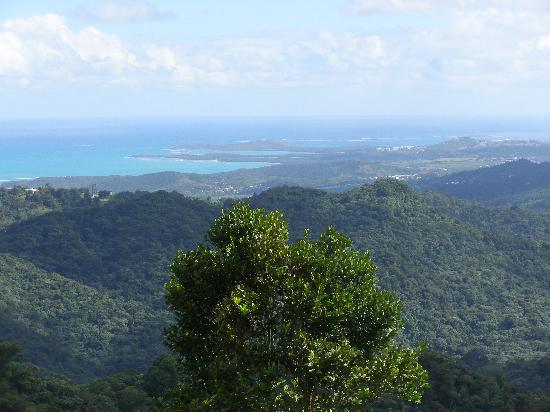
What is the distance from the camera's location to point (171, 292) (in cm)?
1611

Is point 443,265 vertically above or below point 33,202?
below

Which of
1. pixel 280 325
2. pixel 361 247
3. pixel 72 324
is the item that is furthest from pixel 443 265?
pixel 280 325

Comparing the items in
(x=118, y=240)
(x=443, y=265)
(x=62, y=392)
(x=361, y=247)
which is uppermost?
(x=118, y=240)

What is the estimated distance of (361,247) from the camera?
89.1m

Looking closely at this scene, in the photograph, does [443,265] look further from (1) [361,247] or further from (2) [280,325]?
(2) [280,325]

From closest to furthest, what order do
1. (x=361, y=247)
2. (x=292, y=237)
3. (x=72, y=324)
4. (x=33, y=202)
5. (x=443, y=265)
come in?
1. (x=72, y=324)
2. (x=443, y=265)
3. (x=361, y=247)
4. (x=292, y=237)
5. (x=33, y=202)

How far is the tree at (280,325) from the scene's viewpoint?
15.0m

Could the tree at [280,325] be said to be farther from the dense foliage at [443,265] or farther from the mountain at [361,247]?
the dense foliage at [443,265]

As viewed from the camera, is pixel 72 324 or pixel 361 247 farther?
pixel 361 247

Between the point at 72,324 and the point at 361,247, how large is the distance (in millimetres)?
36221

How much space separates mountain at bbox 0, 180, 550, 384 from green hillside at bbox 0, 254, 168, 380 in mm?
224

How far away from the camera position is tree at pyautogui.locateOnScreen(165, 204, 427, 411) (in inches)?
589

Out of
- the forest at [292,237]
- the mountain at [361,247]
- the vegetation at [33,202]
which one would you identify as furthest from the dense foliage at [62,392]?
the vegetation at [33,202]

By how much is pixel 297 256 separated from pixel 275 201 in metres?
84.9
